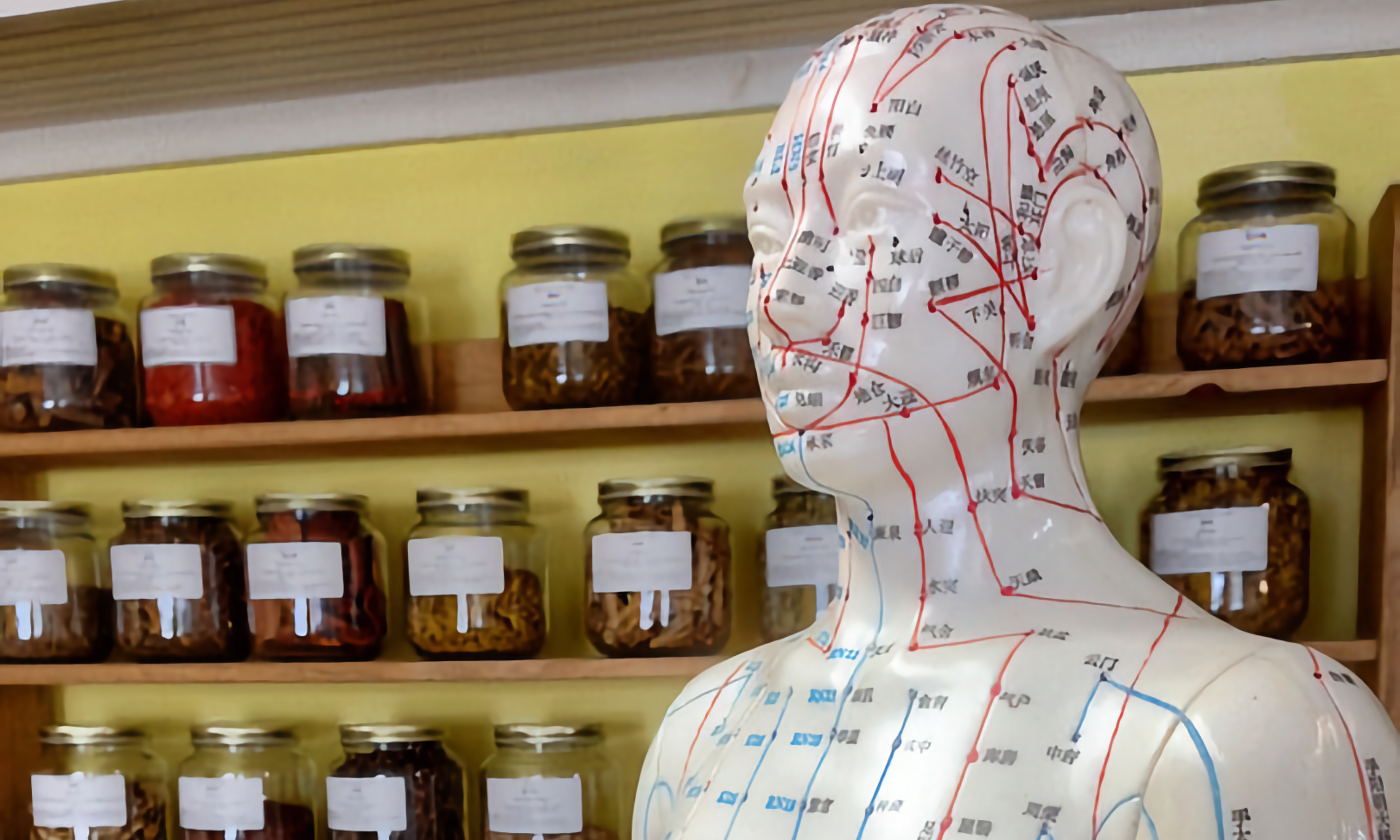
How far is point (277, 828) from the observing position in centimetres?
119

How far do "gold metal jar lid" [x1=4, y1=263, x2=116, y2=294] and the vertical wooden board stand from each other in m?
1.29

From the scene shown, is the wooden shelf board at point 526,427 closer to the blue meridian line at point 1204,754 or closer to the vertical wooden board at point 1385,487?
the vertical wooden board at point 1385,487

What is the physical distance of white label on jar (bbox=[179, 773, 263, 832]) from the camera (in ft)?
3.83

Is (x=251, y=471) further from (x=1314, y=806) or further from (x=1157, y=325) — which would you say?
(x=1314, y=806)

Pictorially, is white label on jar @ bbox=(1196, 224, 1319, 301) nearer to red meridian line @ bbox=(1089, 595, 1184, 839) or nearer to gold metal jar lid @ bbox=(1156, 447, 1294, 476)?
gold metal jar lid @ bbox=(1156, 447, 1294, 476)

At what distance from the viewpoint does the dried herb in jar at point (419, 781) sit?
112 cm

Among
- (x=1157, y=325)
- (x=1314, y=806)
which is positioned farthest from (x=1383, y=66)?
(x=1314, y=806)

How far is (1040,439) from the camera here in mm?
593

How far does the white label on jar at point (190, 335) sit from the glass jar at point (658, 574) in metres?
0.43

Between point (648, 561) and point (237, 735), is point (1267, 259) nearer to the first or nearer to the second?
Answer: point (648, 561)

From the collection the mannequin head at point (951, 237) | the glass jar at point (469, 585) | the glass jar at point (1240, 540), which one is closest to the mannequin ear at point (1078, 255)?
the mannequin head at point (951, 237)

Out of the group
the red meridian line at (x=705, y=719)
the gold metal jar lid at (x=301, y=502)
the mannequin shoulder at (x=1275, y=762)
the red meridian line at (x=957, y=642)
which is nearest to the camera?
the mannequin shoulder at (x=1275, y=762)

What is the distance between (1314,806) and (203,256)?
1120 millimetres

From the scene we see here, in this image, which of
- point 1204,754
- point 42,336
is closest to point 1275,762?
point 1204,754
